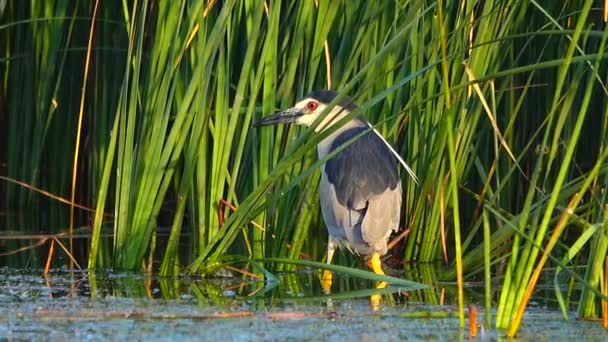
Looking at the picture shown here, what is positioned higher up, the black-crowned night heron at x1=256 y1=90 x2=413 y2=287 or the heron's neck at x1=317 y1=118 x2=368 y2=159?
the heron's neck at x1=317 y1=118 x2=368 y2=159

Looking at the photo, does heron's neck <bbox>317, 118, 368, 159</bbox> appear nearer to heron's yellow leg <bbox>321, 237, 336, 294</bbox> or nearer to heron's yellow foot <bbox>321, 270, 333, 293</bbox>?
heron's yellow leg <bbox>321, 237, 336, 294</bbox>

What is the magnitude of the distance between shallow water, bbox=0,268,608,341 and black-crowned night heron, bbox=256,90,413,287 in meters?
0.53

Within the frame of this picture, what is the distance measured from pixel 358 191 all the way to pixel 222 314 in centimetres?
183

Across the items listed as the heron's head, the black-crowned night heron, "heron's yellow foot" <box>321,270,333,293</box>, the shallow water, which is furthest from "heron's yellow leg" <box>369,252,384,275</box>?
the heron's head

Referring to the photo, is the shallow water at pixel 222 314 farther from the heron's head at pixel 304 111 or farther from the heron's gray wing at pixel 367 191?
the heron's head at pixel 304 111

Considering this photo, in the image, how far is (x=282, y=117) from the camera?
6.10 metres

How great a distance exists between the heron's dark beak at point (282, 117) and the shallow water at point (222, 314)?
0.76m

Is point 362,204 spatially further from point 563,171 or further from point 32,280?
point 563,171

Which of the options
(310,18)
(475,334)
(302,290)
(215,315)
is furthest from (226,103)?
(475,334)

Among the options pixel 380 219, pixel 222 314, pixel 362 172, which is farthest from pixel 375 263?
pixel 222 314

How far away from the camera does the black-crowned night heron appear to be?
6141mm

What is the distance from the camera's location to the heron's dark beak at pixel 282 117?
600 cm

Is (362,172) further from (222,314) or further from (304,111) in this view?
(222,314)

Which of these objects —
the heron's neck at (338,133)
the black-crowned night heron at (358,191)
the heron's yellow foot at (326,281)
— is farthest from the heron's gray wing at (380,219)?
the heron's neck at (338,133)
